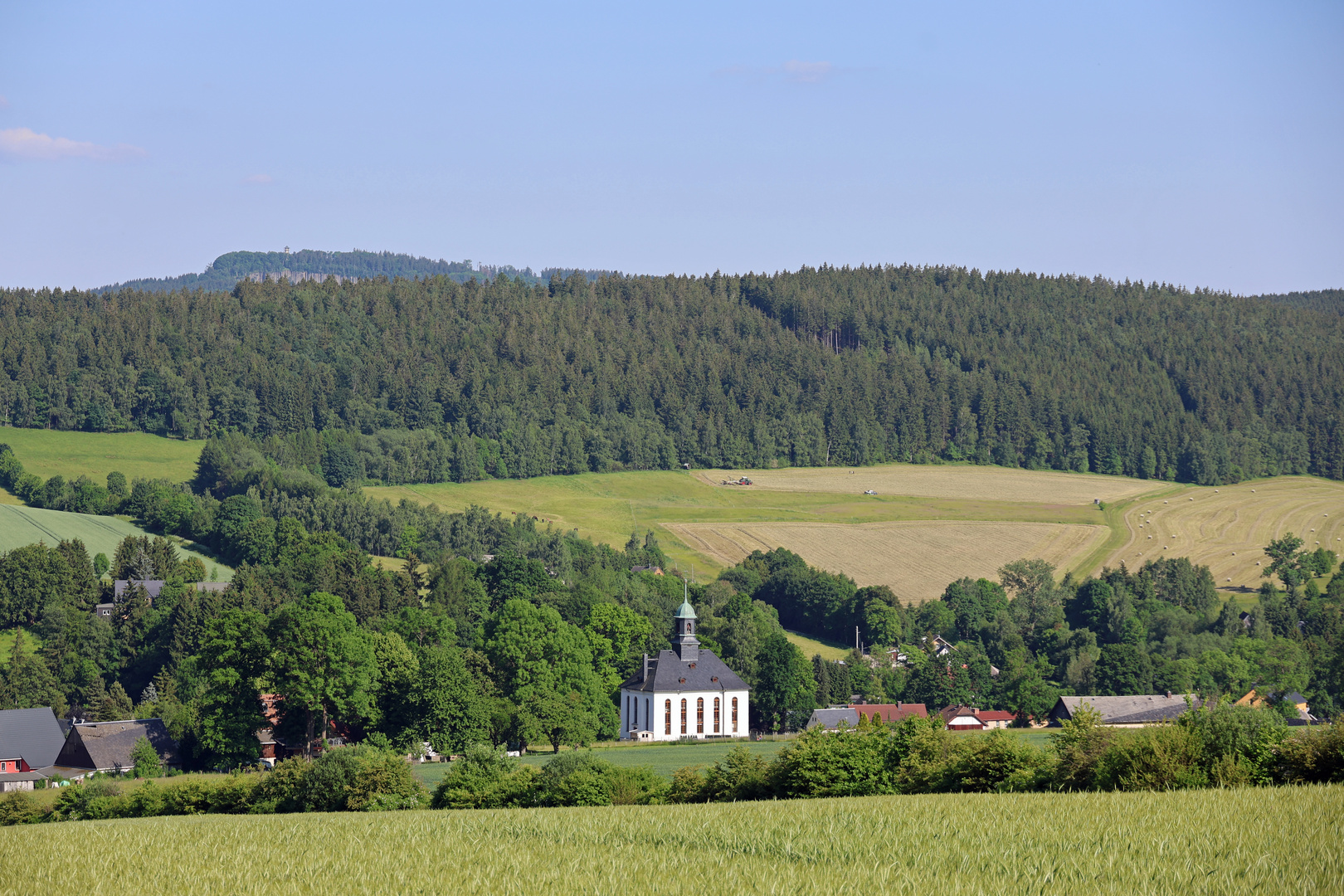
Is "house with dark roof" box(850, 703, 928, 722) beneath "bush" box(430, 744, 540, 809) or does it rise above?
beneath

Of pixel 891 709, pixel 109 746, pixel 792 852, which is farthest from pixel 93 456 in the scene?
pixel 792 852

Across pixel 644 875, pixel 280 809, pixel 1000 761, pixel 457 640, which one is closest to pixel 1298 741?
pixel 1000 761

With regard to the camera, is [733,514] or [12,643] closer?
[12,643]

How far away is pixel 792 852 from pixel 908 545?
151407 millimetres

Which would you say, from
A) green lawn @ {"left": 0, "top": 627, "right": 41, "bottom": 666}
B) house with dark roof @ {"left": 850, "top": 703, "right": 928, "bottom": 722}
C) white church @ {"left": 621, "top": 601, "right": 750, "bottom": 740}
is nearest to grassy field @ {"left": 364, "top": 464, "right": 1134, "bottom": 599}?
house with dark roof @ {"left": 850, "top": 703, "right": 928, "bottom": 722}

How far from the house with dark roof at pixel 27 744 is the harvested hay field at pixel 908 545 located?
83.8 metres

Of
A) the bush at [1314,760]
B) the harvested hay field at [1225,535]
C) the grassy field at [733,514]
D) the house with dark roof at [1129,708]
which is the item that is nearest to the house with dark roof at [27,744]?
the house with dark roof at [1129,708]

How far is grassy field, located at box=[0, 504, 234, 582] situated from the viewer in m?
145

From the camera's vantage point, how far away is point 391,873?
25.4m

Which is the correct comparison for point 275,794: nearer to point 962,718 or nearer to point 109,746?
point 109,746

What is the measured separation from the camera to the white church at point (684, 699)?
119500mm

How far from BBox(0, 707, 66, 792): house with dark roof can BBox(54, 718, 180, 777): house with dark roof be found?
1.18 metres

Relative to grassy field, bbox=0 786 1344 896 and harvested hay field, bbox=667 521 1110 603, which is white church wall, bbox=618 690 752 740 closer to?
harvested hay field, bbox=667 521 1110 603

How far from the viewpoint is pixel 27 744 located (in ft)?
321
